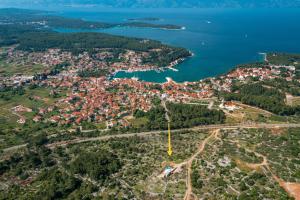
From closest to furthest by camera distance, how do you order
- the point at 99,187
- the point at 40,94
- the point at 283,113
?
the point at 99,187
the point at 283,113
the point at 40,94

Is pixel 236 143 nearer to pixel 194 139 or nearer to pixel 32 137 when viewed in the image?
pixel 194 139

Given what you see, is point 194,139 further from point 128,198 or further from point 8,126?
point 8,126

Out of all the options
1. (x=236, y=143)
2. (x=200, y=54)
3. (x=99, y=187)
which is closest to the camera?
(x=99, y=187)

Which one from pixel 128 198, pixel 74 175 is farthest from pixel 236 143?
pixel 74 175

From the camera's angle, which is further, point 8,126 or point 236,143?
point 8,126

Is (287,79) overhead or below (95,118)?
overhead

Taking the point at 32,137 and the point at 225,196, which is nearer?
the point at 225,196

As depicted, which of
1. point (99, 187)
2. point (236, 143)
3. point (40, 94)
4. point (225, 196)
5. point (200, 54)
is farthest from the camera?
point (200, 54)

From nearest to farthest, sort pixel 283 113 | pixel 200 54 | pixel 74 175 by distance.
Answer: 1. pixel 74 175
2. pixel 283 113
3. pixel 200 54

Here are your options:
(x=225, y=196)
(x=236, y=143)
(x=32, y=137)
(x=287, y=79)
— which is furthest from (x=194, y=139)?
(x=287, y=79)
